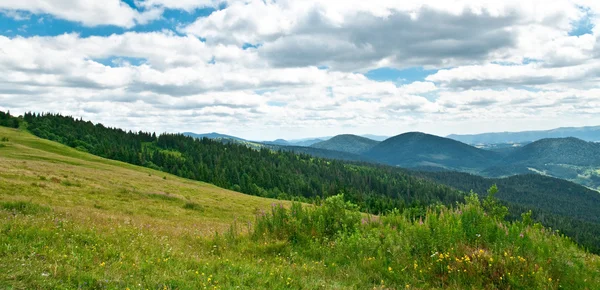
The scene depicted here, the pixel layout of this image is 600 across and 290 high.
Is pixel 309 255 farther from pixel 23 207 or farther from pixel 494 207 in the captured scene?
pixel 23 207

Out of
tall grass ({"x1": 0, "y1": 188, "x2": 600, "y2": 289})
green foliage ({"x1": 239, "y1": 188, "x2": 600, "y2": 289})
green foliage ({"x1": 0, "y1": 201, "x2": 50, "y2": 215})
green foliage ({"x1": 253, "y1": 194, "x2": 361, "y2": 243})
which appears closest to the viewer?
tall grass ({"x1": 0, "y1": 188, "x2": 600, "y2": 289})

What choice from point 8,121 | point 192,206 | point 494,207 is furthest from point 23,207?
point 8,121

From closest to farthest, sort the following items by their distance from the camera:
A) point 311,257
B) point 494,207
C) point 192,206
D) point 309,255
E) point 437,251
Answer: point 437,251
point 311,257
point 309,255
point 494,207
point 192,206

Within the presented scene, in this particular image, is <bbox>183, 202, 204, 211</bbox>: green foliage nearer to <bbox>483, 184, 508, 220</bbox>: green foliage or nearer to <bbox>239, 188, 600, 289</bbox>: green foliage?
<bbox>239, 188, 600, 289</bbox>: green foliage

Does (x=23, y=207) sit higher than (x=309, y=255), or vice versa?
(x=23, y=207)

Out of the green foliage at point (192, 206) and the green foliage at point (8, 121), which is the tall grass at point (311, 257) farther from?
the green foliage at point (8, 121)

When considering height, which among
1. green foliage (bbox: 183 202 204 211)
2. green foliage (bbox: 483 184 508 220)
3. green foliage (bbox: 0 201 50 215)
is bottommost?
green foliage (bbox: 183 202 204 211)

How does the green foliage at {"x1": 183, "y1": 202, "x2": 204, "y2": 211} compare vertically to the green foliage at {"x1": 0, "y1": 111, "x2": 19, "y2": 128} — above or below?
below

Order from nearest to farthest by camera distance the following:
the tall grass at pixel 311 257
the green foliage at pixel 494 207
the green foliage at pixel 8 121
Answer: the tall grass at pixel 311 257
the green foliage at pixel 494 207
the green foliage at pixel 8 121

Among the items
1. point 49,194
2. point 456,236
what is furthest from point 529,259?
point 49,194

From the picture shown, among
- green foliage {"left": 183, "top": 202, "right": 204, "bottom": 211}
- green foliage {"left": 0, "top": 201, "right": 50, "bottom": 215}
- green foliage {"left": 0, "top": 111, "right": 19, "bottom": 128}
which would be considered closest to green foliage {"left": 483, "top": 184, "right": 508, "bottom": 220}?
green foliage {"left": 0, "top": 201, "right": 50, "bottom": 215}

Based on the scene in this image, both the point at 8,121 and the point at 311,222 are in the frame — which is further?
the point at 8,121

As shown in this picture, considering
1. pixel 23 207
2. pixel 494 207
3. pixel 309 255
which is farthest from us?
pixel 23 207

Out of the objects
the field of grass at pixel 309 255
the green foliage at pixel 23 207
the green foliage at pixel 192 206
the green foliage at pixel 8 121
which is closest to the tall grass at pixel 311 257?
the field of grass at pixel 309 255
